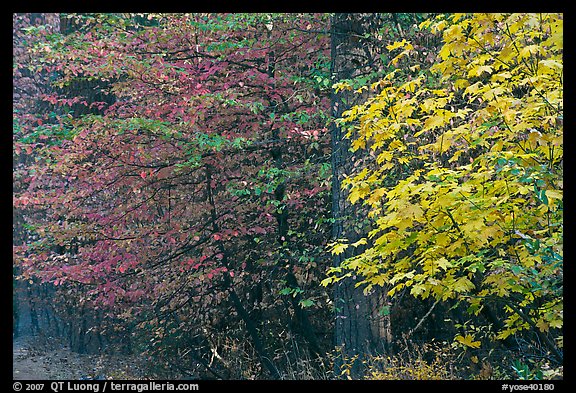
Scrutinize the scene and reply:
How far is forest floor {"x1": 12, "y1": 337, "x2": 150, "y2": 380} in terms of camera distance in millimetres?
11461

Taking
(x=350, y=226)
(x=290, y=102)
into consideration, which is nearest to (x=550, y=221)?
(x=350, y=226)

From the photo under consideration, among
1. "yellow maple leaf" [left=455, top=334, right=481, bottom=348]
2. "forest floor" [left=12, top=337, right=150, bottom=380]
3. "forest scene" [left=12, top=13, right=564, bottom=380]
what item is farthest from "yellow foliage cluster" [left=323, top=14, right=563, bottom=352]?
"forest floor" [left=12, top=337, right=150, bottom=380]

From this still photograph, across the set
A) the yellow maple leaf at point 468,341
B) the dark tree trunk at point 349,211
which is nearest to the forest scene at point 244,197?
the dark tree trunk at point 349,211

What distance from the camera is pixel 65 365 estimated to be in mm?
12844

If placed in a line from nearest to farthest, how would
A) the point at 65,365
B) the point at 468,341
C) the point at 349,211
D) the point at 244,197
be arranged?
the point at 468,341 < the point at 349,211 < the point at 244,197 < the point at 65,365

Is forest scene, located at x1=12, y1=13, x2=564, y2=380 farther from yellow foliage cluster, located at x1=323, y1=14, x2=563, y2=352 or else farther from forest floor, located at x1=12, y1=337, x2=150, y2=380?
yellow foliage cluster, located at x1=323, y1=14, x2=563, y2=352

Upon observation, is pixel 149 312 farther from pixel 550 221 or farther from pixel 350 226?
pixel 550 221

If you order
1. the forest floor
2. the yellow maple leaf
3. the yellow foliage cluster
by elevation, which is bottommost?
the forest floor

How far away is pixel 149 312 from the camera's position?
451 inches

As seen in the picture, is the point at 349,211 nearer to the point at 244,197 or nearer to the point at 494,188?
the point at 494,188

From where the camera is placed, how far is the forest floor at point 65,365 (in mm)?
11461

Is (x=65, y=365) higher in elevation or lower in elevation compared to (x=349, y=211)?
lower

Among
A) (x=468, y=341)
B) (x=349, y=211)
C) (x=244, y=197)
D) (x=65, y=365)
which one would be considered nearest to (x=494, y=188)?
(x=468, y=341)

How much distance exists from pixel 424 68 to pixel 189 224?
188 inches
